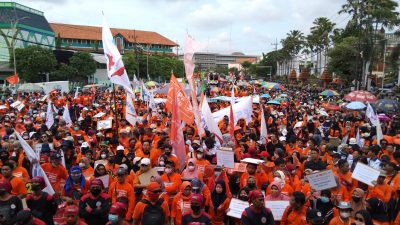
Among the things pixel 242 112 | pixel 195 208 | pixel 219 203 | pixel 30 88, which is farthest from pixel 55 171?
pixel 30 88

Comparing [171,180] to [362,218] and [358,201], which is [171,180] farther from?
[362,218]

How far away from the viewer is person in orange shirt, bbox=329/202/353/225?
15.3 ft

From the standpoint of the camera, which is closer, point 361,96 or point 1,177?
point 1,177

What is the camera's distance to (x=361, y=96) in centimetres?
1739

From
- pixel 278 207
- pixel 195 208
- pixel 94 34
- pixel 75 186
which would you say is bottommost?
pixel 278 207

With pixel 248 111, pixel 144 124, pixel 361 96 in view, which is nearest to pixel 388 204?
pixel 248 111

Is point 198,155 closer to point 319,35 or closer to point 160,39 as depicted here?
point 319,35

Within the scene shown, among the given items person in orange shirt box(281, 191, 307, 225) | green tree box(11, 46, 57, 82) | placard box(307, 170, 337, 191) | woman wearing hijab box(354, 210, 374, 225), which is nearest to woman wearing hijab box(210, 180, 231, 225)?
person in orange shirt box(281, 191, 307, 225)

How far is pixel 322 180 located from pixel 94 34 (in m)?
98.4

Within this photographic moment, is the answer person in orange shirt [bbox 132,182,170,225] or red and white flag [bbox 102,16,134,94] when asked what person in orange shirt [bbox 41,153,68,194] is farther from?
red and white flag [bbox 102,16,134,94]

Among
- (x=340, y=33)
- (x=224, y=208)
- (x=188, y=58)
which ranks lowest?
(x=224, y=208)

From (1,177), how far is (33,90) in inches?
1083

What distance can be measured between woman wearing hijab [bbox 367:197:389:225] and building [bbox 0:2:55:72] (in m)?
52.9

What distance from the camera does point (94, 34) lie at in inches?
3853
